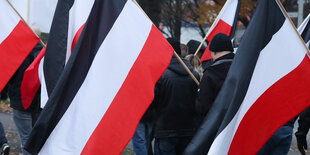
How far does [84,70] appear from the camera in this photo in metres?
4.51

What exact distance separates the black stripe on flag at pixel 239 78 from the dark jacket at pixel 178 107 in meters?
1.70

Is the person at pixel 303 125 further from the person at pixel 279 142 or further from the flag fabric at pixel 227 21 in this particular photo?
the person at pixel 279 142

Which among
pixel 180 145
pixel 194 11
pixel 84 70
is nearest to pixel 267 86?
pixel 84 70

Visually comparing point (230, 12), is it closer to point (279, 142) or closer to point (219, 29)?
point (219, 29)

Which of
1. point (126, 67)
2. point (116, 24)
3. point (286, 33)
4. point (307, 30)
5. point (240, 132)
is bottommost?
point (307, 30)

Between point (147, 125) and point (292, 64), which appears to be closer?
point (292, 64)

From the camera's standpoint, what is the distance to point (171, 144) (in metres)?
5.91

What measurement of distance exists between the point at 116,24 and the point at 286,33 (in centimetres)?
138

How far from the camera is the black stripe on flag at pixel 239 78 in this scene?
13.4 feet

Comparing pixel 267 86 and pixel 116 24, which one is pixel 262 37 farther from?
pixel 116 24

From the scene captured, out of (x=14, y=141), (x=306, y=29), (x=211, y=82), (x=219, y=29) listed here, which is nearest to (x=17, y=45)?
(x=211, y=82)

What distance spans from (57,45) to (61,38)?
77 millimetres

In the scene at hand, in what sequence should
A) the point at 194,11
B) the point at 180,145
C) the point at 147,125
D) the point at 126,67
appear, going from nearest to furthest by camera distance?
1. the point at 126,67
2. the point at 180,145
3. the point at 147,125
4. the point at 194,11

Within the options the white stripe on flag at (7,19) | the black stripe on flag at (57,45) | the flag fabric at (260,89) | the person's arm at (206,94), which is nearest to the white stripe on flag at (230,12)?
the person's arm at (206,94)
